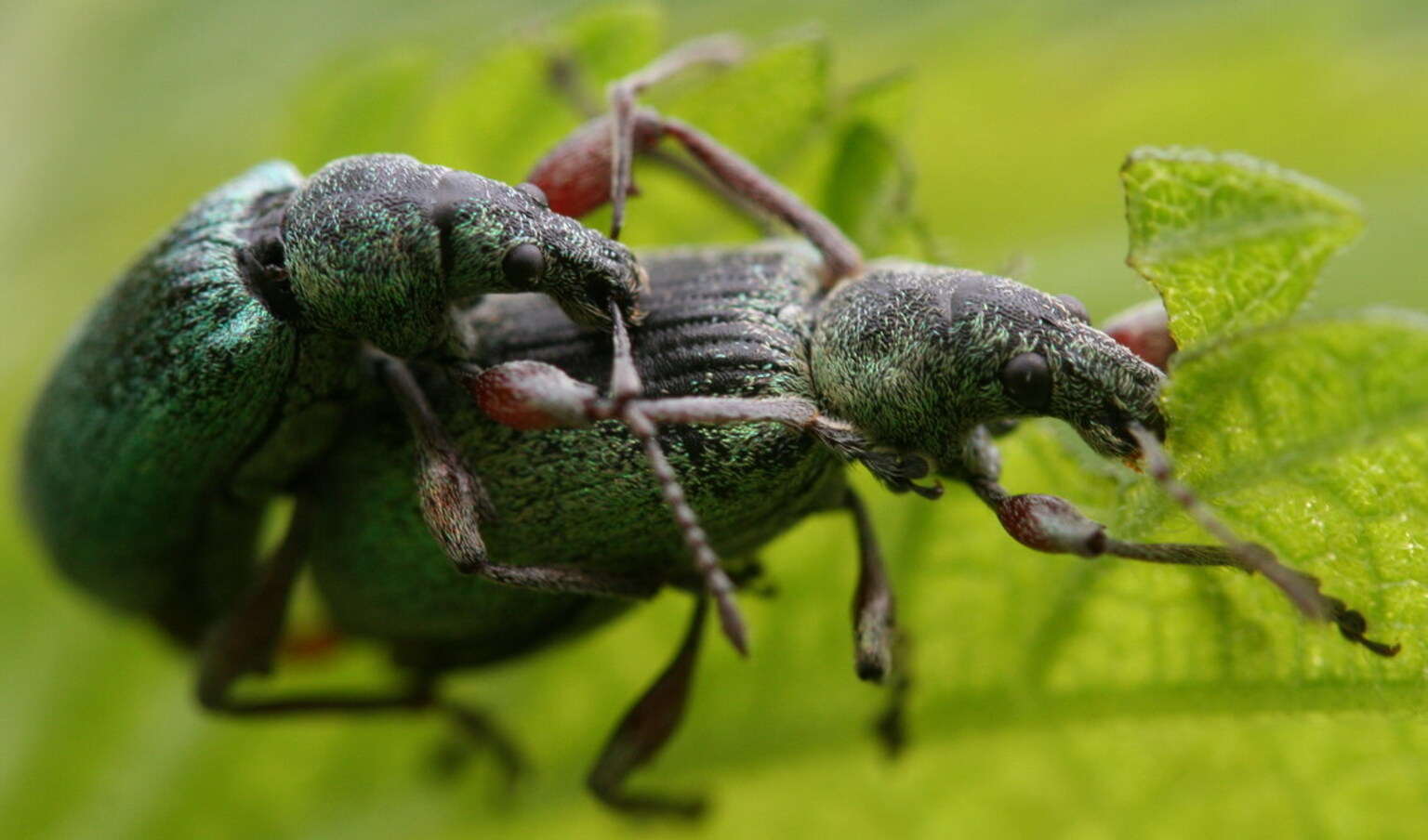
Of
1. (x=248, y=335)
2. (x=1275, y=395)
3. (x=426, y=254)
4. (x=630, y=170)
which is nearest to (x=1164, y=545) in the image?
(x=1275, y=395)

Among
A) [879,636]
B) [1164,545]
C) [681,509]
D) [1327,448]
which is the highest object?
[681,509]

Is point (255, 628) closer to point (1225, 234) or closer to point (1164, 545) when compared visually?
point (1164, 545)

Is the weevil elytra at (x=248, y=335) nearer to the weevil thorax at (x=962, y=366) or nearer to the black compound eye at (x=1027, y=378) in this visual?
the weevil thorax at (x=962, y=366)

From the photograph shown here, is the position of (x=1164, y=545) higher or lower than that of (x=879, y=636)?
higher

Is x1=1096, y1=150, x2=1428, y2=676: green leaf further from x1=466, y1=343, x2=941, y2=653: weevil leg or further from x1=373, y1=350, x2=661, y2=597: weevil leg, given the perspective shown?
x1=373, y1=350, x2=661, y2=597: weevil leg

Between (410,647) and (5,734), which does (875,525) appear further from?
(5,734)

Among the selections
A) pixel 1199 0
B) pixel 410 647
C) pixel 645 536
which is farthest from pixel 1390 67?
pixel 410 647

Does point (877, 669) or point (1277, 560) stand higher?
point (1277, 560)
